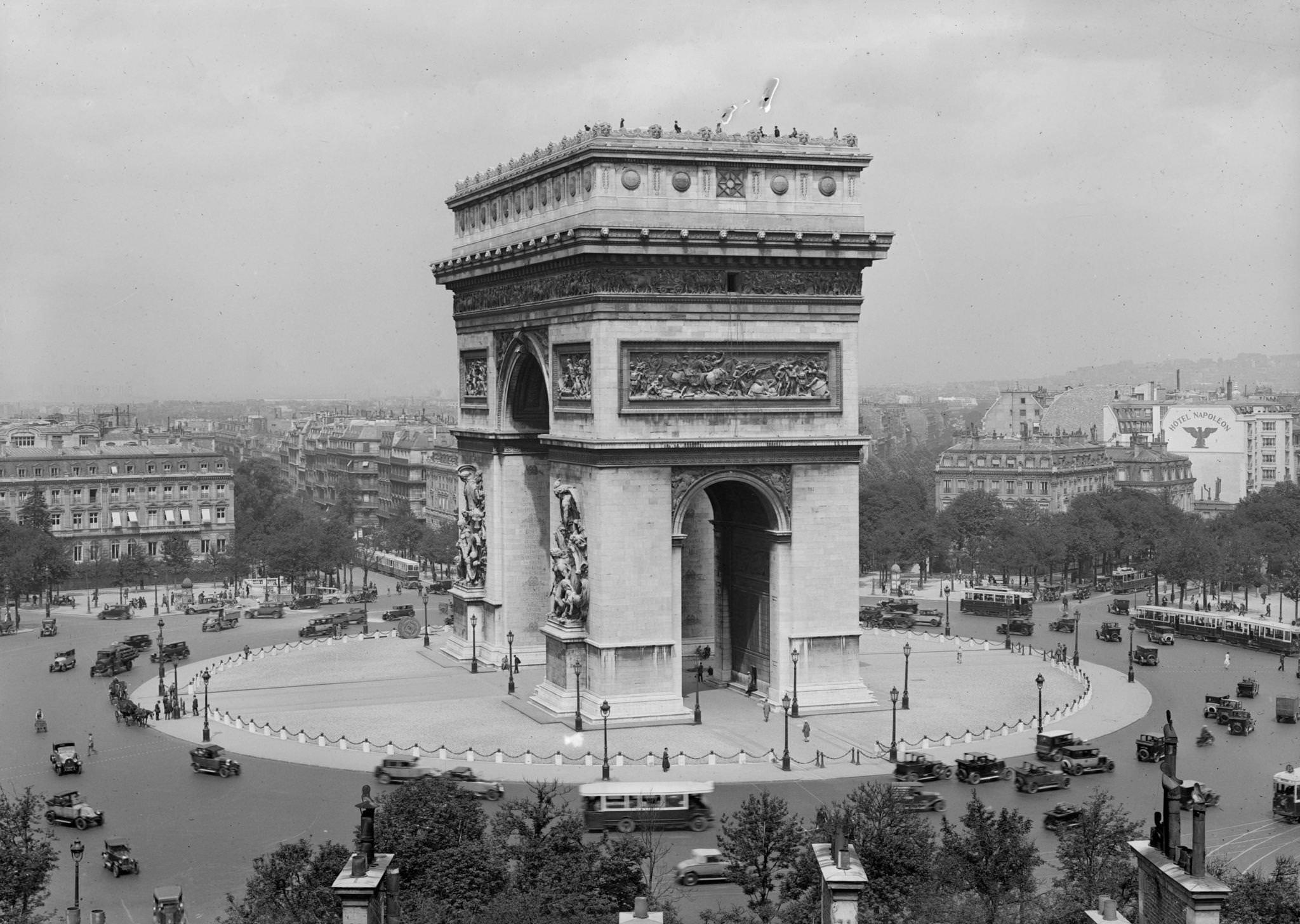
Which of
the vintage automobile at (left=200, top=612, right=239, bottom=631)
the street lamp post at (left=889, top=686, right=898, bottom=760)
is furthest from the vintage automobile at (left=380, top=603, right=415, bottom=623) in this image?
the street lamp post at (left=889, top=686, right=898, bottom=760)

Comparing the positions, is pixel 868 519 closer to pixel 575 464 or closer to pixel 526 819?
pixel 575 464

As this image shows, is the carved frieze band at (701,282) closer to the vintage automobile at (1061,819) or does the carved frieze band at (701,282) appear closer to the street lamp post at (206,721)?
the street lamp post at (206,721)

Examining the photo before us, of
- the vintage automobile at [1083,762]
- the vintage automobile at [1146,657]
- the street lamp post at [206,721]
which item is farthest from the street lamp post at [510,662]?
the vintage automobile at [1146,657]

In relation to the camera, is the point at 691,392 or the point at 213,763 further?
the point at 691,392

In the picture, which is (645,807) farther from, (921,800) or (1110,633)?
(1110,633)

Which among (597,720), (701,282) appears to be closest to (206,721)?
(597,720)

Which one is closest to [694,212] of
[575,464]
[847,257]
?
[847,257]
